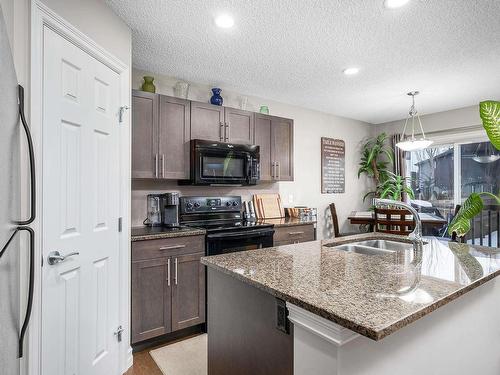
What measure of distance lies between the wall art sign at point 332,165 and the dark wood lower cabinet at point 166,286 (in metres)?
2.70

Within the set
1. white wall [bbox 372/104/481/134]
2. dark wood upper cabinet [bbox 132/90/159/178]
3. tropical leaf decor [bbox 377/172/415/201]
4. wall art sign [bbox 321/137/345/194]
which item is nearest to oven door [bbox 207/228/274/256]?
dark wood upper cabinet [bbox 132/90/159/178]

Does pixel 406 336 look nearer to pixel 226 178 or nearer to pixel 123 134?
pixel 123 134

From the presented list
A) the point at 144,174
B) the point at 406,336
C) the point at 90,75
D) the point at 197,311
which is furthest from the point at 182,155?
the point at 406,336

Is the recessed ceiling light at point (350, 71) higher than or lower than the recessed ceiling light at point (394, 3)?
higher

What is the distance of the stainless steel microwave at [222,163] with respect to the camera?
295cm

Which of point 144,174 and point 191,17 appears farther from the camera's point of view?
point 144,174

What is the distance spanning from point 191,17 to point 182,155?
1232 mm

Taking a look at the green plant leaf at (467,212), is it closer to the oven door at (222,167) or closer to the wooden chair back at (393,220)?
the wooden chair back at (393,220)

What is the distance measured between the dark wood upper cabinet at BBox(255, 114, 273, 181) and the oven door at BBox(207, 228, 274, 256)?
0.78 meters

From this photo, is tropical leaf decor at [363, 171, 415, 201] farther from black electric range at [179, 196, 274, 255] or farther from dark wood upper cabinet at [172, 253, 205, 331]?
dark wood upper cabinet at [172, 253, 205, 331]

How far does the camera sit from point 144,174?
2680mm

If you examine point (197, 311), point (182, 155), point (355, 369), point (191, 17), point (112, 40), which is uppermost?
point (191, 17)

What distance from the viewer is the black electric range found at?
2.78m

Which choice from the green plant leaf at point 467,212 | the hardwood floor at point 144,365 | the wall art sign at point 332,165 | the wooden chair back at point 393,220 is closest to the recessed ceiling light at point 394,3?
the green plant leaf at point 467,212
